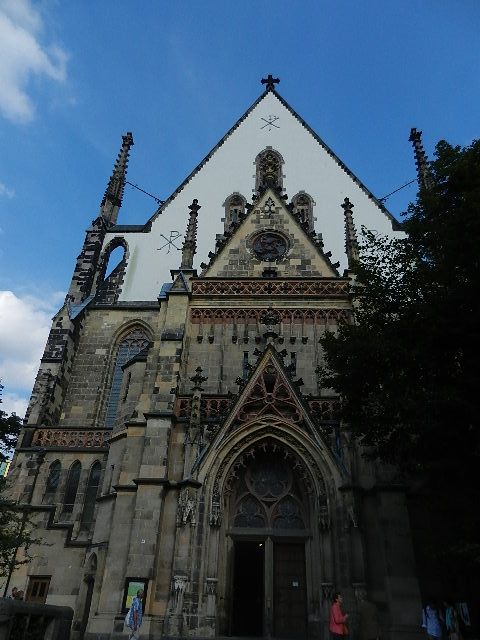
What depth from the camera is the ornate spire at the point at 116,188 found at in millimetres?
26828

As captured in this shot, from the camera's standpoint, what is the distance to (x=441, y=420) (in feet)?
33.7

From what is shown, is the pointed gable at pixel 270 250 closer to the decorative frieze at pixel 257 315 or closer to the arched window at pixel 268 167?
the decorative frieze at pixel 257 315

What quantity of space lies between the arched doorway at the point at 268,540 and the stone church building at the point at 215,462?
0.04 m

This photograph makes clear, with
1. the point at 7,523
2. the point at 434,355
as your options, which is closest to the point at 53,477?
the point at 7,523

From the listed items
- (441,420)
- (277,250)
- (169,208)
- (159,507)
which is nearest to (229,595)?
(159,507)

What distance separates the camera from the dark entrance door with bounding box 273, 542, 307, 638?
1334cm

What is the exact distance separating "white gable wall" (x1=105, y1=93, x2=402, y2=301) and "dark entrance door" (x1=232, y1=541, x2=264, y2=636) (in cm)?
1265

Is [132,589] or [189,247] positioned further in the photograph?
[189,247]

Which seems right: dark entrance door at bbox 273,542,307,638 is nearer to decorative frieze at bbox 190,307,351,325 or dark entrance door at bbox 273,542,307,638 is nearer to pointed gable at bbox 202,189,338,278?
decorative frieze at bbox 190,307,351,325

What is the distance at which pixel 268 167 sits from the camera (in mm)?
26562

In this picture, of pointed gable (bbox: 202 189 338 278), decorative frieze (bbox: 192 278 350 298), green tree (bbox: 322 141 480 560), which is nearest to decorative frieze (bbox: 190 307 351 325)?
decorative frieze (bbox: 192 278 350 298)

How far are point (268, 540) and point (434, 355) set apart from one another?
7230 millimetres

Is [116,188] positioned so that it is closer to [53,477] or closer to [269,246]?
[269,246]

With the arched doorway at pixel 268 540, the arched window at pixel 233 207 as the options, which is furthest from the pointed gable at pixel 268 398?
the arched window at pixel 233 207
